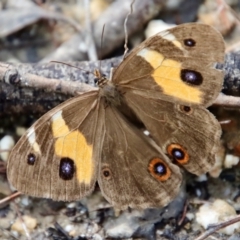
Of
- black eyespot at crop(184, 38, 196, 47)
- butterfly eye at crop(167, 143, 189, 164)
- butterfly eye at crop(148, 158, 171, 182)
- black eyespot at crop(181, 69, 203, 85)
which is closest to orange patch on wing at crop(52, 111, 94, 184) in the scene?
butterfly eye at crop(148, 158, 171, 182)

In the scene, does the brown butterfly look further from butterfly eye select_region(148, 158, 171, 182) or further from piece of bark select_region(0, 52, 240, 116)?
piece of bark select_region(0, 52, 240, 116)

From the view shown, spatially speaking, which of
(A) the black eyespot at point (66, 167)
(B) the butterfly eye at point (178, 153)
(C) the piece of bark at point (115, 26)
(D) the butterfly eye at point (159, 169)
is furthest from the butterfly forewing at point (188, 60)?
(C) the piece of bark at point (115, 26)

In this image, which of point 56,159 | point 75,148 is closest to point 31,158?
point 56,159

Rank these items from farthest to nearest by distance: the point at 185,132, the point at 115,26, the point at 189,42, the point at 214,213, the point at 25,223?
the point at 115,26 → the point at 25,223 → the point at 214,213 → the point at 185,132 → the point at 189,42

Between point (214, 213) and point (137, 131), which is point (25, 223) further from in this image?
point (214, 213)

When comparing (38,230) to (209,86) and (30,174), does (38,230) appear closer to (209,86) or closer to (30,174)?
(30,174)

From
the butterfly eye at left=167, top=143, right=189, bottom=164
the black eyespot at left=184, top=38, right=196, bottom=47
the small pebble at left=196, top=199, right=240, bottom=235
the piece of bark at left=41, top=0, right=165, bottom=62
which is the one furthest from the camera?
the piece of bark at left=41, top=0, right=165, bottom=62

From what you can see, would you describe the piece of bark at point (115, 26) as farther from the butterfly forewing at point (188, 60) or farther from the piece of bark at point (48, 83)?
the butterfly forewing at point (188, 60)
